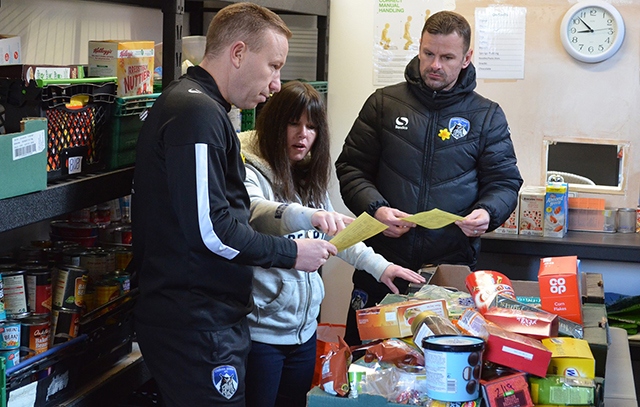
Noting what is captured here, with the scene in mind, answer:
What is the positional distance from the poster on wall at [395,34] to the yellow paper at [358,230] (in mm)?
2339

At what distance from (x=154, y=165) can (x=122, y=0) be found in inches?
28.3

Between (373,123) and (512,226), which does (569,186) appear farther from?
(373,123)

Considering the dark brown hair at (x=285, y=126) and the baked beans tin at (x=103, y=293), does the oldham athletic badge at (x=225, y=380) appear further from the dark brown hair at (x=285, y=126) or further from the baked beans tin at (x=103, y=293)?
the dark brown hair at (x=285, y=126)

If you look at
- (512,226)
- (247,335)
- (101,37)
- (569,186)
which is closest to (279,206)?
(247,335)

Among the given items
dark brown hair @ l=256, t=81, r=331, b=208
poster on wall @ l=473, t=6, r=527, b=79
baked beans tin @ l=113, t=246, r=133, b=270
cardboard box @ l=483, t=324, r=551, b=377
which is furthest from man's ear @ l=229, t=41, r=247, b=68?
poster on wall @ l=473, t=6, r=527, b=79

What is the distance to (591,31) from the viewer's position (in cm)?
392

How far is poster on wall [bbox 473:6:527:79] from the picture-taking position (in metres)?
4.03

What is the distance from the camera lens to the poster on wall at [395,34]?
4.18 meters

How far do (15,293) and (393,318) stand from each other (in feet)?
2.86

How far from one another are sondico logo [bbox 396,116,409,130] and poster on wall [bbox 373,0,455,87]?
115 centimetres

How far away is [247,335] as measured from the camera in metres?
2.01

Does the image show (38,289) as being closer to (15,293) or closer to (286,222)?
(15,293)

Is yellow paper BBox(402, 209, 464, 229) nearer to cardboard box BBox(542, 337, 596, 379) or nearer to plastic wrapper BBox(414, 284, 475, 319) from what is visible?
plastic wrapper BBox(414, 284, 475, 319)

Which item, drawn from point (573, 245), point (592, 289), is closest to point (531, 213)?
point (573, 245)
